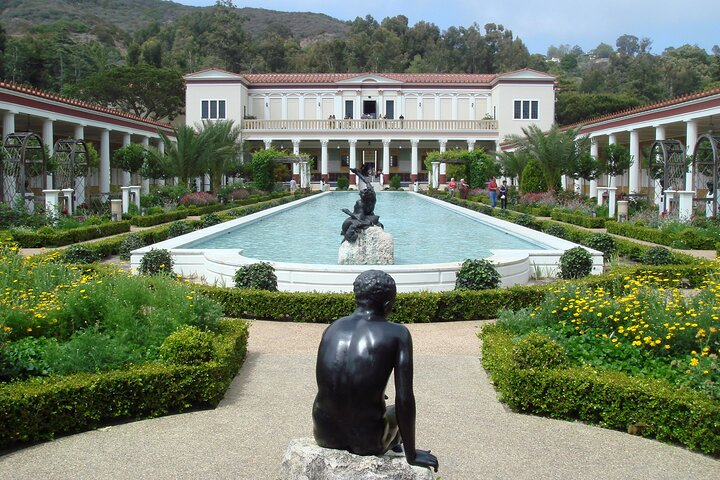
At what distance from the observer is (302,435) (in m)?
4.75

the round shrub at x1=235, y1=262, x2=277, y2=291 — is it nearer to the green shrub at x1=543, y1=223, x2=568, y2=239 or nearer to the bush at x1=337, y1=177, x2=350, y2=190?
the green shrub at x1=543, y1=223, x2=568, y2=239

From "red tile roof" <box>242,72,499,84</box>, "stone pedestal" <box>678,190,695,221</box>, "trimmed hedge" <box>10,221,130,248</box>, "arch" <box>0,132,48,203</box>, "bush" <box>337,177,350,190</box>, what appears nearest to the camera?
"trimmed hedge" <box>10,221,130,248</box>

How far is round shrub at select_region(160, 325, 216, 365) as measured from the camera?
530cm

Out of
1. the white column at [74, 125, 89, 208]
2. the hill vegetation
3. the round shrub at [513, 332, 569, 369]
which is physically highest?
the hill vegetation

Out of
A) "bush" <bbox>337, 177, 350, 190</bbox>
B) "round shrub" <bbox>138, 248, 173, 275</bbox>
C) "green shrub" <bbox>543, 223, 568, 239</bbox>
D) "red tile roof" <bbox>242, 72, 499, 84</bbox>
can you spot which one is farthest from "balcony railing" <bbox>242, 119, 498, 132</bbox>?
"round shrub" <bbox>138, 248, 173, 275</bbox>

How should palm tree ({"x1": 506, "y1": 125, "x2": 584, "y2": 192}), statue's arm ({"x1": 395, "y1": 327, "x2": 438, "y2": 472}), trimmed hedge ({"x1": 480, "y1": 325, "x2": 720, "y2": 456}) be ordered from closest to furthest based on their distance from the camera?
statue's arm ({"x1": 395, "y1": 327, "x2": 438, "y2": 472}) → trimmed hedge ({"x1": 480, "y1": 325, "x2": 720, "y2": 456}) → palm tree ({"x1": 506, "y1": 125, "x2": 584, "y2": 192})

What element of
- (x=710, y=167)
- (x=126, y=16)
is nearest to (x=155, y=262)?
(x=710, y=167)

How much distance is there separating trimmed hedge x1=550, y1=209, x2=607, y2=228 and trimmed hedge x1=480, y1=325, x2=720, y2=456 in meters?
15.3

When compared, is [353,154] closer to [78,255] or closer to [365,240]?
[78,255]

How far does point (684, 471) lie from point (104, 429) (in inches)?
150

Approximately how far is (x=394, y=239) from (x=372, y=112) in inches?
1505

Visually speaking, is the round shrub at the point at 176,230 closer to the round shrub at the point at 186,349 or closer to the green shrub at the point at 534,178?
the round shrub at the point at 186,349

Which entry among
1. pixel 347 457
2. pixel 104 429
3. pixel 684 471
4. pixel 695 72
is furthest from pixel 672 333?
pixel 695 72

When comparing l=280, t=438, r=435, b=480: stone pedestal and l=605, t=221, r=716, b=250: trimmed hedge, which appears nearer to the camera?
l=280, t=438, r=435, b=480: stone pedestal
